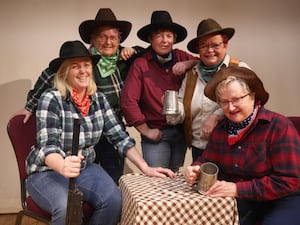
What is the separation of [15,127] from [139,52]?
86 centimetres

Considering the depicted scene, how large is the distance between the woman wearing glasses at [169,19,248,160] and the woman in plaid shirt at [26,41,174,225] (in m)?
0.35

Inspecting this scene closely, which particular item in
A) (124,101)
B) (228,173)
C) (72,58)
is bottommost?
(228,173)

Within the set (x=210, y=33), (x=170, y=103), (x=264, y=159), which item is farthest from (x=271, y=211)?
(x=210, y=33)

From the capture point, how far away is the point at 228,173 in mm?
1793

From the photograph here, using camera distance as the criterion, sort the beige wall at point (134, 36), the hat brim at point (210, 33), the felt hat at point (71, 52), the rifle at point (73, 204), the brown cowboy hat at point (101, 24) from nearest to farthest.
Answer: the rifle at point (73, 204) < the felt hat at point (71, 52) < the hat brim at point (210, 33) < the brown cowboy hat at point (101, 24) < the beige wall at point (134, 36)

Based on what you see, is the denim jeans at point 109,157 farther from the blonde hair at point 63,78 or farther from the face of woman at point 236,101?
the face of woman at point 236,101

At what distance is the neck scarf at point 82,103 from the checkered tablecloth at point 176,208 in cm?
54

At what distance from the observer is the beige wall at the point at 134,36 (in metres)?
2.99

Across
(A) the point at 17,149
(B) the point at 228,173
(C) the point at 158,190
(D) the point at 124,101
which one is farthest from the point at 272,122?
(A) the point at 17,149

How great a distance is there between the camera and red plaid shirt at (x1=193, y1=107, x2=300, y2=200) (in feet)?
5.28

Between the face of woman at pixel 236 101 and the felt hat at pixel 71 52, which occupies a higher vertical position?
the felt hat at pixel 71 52

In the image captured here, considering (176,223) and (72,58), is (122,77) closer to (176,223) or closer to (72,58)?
(72,58)

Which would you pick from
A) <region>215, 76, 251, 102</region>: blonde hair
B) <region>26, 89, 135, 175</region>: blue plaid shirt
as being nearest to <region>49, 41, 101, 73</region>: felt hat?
<region>26, 89, 135, 175</region>: blue plaid shirt

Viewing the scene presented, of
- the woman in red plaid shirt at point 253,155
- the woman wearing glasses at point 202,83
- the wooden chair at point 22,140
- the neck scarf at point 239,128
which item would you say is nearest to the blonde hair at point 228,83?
the woman in red plaid shirt at point 253,155
